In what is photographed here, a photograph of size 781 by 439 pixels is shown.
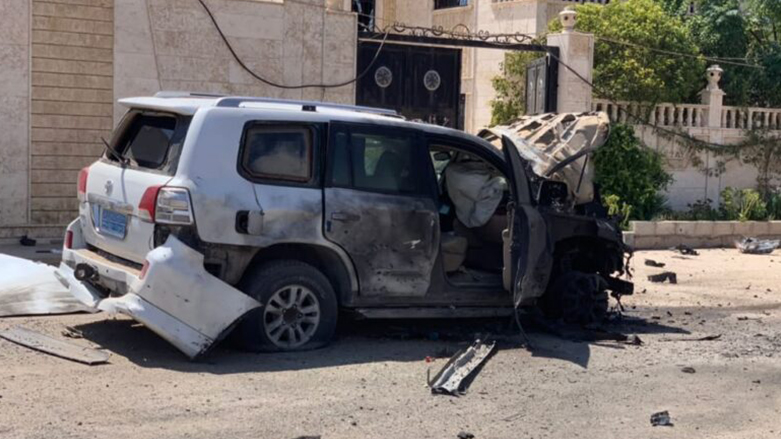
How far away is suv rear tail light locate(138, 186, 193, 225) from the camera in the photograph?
7430 mm

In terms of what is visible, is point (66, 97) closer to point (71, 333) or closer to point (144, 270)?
point (71, 333)

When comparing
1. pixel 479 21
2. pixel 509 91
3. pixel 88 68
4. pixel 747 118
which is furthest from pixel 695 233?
pixel 88 68

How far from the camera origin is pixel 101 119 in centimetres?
1354

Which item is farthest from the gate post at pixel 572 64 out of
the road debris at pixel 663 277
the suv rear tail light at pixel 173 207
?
the suv rear tail light at pixel 173 207

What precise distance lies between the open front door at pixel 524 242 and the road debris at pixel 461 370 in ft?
1.71

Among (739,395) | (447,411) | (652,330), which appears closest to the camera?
(447,411)

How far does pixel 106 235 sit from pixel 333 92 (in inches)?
279

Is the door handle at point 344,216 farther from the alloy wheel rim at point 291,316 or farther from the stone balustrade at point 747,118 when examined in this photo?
the stone balustrade at point 747,118

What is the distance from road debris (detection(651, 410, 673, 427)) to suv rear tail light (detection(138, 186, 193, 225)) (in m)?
3.44

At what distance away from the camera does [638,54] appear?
18.4 metres

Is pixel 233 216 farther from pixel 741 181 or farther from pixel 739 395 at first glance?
pixel 741 181

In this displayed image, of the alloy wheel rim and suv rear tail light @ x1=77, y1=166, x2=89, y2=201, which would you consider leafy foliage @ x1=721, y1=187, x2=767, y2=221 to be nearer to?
the alloy wheel rim

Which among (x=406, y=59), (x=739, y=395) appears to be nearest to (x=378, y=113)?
(x=739, y=395)

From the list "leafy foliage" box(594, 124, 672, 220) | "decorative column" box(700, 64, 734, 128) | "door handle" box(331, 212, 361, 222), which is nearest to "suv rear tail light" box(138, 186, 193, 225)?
"door handle" box(331, 212, 361, 222)
